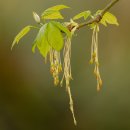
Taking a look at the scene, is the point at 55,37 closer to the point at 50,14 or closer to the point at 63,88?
the point at 50,14

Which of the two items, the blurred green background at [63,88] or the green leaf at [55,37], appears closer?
the green leaf at [55,37]

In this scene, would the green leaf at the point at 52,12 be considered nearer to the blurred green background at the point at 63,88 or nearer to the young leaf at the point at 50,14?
the young leaf at the point at 50,14

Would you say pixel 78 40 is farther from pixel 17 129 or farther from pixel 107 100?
pixel 17 129

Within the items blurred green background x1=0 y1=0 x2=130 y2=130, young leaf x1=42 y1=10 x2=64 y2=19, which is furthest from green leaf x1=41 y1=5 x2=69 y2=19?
blurred green background x1=0 y1=0 x2=130 y2=130

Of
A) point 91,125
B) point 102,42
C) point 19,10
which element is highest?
point 19,10

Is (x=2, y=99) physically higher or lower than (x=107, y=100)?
higher

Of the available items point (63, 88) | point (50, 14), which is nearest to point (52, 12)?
point (50, 14)

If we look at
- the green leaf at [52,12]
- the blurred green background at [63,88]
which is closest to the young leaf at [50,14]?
the green leaf at [52,12]

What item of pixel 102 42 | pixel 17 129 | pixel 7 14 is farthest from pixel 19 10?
pixel 17 129
